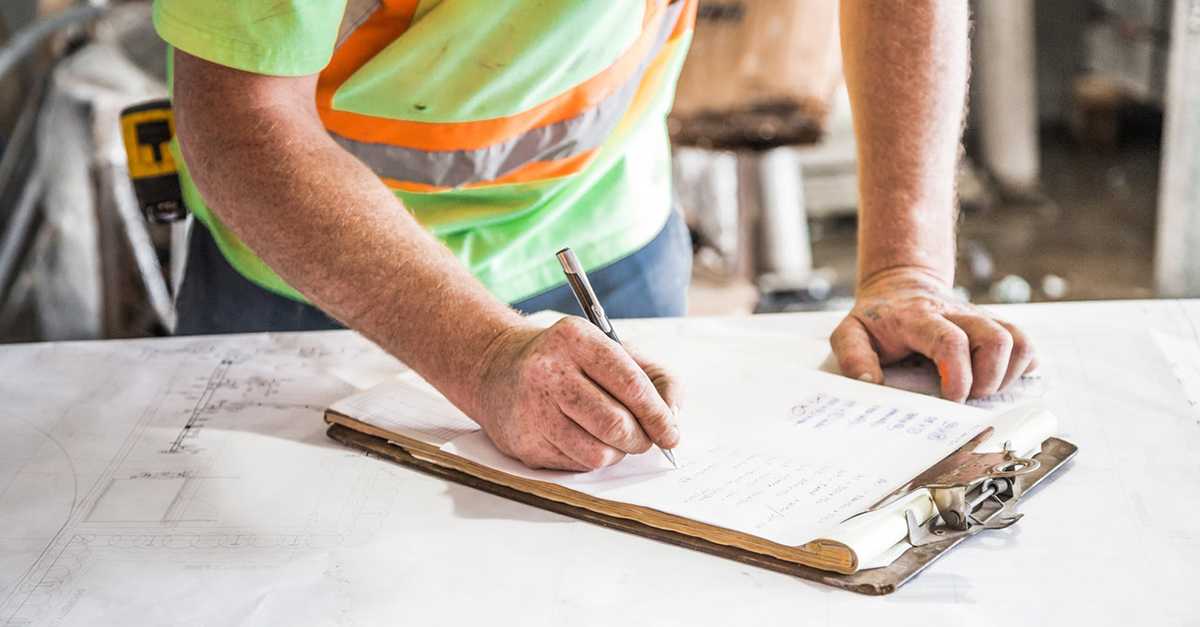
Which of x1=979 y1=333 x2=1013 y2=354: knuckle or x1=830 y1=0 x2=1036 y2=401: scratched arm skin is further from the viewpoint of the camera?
x1=830 y1=0 x2=1036 y2=401: scratched arm skin

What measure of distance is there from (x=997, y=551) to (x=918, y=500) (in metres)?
0.06

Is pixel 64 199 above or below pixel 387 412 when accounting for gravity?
below

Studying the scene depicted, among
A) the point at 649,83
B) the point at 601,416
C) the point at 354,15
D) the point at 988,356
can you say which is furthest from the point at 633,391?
the point at 649,83

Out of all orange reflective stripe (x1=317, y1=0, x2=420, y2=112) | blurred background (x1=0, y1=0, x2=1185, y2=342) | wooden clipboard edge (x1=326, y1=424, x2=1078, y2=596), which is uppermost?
orange reflective stripe (x1=317, y1=0, x2=420, y2=112)

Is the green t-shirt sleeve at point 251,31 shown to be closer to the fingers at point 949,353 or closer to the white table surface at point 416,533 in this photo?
the white table surface at point 416,533

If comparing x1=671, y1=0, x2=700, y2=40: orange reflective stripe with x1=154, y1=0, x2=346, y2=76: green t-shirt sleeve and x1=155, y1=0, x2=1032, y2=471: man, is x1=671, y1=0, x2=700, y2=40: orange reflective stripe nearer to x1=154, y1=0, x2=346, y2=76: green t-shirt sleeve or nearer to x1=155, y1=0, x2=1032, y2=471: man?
x1=155, y1=0, x2=1032, y2=471: man

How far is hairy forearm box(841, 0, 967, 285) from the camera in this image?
3.81 feet

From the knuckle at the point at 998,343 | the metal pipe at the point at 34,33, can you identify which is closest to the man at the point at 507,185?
the knuckle at the point at 998,343

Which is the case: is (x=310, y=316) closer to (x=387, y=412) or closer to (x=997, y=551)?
(x=387, y=412)

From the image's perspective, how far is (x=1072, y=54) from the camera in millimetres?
4699

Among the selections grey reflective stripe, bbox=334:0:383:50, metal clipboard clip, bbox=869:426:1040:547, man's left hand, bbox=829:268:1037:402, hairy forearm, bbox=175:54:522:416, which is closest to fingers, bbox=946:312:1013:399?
man's left hand, bbox=829:268:1037:402

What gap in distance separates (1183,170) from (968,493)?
1110mm

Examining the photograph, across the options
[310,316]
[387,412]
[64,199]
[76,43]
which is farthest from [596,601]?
[76,43]

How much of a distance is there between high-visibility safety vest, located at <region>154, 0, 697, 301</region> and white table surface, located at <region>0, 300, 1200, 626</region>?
9.3 inches
